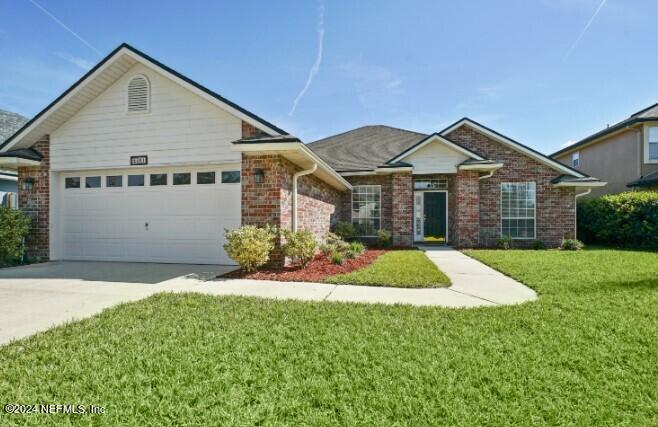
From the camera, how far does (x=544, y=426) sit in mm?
2039

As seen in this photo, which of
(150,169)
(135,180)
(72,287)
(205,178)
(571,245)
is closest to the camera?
(72,287)

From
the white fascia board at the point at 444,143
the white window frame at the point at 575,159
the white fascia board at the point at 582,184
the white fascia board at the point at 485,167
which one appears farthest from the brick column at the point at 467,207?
the white window frame at the point at 575,159

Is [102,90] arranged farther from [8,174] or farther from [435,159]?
[435,159]

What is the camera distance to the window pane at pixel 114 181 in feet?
28.5

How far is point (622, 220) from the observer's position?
42.0 ft

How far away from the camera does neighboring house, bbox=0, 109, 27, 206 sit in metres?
12.0

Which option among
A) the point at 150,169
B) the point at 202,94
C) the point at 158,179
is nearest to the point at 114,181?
the point at 150,169

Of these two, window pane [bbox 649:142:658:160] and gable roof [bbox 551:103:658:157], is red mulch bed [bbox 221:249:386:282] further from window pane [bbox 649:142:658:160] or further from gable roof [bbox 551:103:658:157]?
window pane [bbox 649:142:658:160]

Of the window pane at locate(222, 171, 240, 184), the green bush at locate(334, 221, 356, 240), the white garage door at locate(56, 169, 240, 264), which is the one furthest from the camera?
the green bush at locate(334, 221, 356, 240)

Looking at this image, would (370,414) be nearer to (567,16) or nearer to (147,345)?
(147,345)

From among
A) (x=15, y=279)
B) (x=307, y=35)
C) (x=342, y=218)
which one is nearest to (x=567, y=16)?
(x=307, y=35)

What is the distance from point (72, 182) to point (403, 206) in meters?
12.1

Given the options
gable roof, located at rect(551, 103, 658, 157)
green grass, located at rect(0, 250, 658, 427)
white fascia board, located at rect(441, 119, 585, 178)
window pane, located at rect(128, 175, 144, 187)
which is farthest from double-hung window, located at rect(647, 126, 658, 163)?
window pane, located at rect(128, 175, 144, 187)

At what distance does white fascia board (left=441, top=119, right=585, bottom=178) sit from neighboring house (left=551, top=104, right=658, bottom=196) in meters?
4.95
